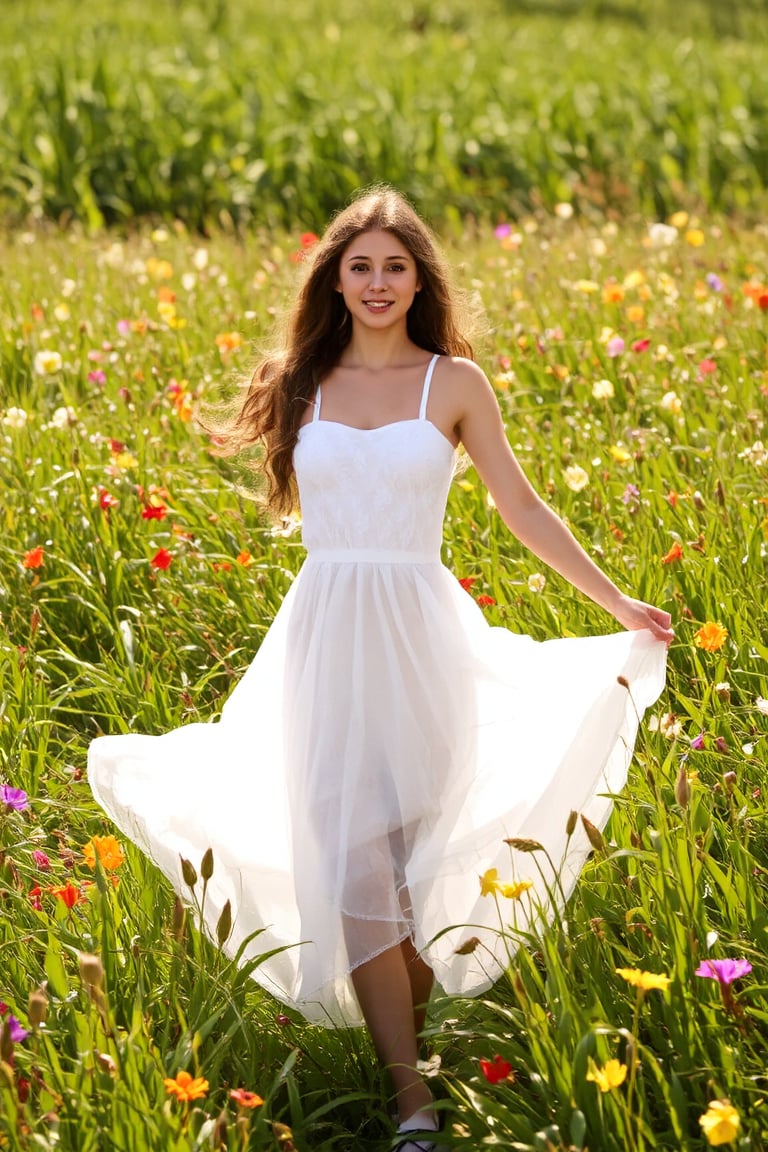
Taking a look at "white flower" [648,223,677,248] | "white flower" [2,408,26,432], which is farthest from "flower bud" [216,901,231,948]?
"white flower" [648,223,677,248]

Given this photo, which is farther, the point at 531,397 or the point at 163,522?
the point at 531,397

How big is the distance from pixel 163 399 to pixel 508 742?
2.57 metres

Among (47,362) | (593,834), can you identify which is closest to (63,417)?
(47,362)

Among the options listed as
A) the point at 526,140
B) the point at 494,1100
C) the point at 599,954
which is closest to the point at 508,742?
the point at 599,954

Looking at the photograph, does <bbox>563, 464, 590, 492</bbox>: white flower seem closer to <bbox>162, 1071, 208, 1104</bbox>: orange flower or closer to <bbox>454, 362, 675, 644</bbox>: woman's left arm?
<bbox>454, 362, 675, 644</bbox>: woman's left arm

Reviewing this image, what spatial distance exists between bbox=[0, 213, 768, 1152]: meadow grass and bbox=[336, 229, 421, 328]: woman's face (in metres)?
0.74

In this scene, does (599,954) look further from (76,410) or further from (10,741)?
(76,410)

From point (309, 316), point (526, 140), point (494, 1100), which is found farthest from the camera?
point (526, 140)

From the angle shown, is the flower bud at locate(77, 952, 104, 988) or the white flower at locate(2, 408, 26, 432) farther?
the white flower at locate(2, 408, 26, 432)

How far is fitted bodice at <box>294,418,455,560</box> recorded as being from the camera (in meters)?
2.55

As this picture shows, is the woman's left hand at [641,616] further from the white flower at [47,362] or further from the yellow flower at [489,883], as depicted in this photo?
the white flower at [47,362]

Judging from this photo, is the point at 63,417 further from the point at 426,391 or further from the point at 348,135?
the point at 348,135

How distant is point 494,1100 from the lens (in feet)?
7.26

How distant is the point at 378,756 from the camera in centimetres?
245
